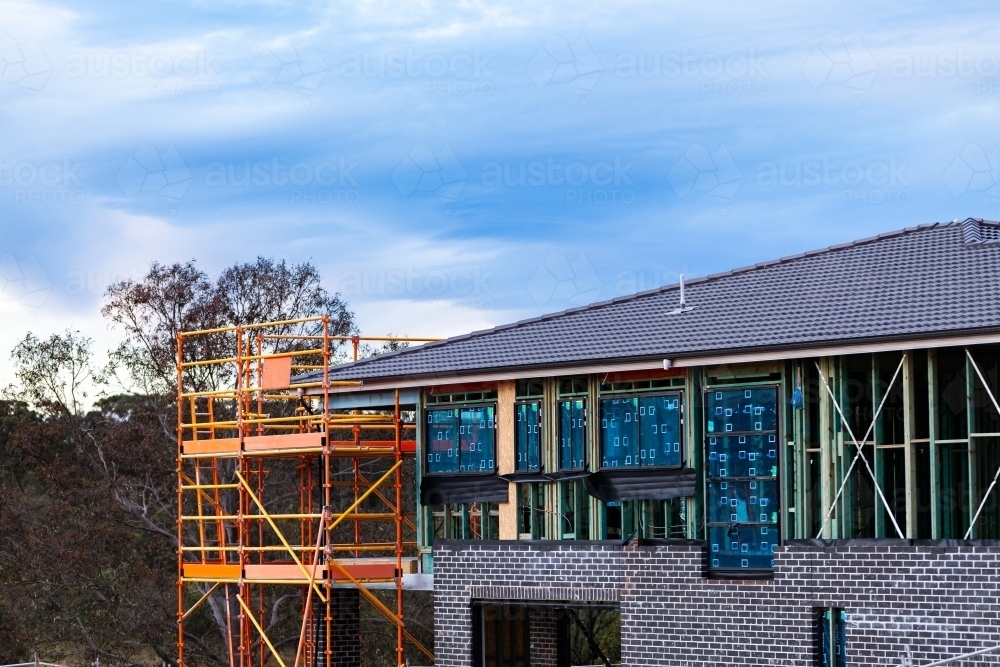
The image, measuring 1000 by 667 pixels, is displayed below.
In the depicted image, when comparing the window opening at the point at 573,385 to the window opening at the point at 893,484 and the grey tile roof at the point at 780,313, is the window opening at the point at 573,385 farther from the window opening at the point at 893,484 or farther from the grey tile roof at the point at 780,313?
the window opening at the point at 893,484

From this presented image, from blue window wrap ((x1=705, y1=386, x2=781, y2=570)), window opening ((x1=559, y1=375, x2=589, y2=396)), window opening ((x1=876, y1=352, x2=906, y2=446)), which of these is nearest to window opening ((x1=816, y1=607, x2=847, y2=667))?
blue window wrap ((x1=705, y1=386, x2=781, y2=570))

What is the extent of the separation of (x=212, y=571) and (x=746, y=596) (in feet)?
38.3

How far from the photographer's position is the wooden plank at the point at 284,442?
2658 centimetres

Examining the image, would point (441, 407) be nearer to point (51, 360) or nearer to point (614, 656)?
point (614, 656)

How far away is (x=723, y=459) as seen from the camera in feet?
73.2

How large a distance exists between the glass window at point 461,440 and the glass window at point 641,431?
225 cm

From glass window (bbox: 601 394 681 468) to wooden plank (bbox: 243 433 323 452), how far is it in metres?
5.54

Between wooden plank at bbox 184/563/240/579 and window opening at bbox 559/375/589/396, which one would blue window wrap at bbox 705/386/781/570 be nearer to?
window opening at bbox 559/375/589/396

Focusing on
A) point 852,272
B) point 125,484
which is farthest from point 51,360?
point 852,272

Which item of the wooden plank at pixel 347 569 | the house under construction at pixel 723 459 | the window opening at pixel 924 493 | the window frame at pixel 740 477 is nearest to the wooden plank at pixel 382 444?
the house under construction at pixel 723 459

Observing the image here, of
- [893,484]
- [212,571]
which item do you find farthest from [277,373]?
[893,484]

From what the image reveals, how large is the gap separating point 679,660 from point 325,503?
737 centimetres

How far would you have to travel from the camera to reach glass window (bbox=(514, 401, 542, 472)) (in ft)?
80.2

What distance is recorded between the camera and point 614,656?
1766 inches
